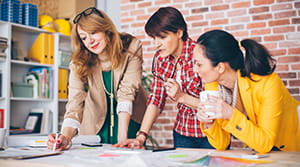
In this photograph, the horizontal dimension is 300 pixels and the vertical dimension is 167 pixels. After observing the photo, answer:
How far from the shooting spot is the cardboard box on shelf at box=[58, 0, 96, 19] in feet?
12.7

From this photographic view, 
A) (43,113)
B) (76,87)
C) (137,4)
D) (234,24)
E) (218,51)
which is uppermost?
(137,4)

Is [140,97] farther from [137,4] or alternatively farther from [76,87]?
[137,4]

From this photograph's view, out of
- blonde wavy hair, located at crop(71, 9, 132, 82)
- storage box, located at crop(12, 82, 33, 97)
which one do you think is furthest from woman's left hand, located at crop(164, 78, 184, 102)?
storage box, located at crop(12, 82, 33, 97)

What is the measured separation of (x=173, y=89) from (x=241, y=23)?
1834mm

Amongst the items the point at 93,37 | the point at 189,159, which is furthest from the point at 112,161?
the point at 93,37

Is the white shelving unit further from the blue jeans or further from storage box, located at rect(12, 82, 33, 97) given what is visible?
the blue jeans

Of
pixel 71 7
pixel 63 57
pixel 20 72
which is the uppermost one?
pixel 71 7

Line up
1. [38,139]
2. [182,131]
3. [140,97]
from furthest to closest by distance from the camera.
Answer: [140,97] → [182,131] → [38,139]

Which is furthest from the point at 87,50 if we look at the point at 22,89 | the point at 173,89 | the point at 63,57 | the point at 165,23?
the point at 63,57

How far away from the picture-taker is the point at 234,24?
3350mm

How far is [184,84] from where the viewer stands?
6.25 ft

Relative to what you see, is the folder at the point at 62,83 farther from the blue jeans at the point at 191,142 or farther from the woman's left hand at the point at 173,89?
the woman's left hand at the point at 173,89

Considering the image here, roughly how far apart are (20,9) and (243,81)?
2.73 meters

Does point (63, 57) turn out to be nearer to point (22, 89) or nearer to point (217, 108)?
point (22, 89)
